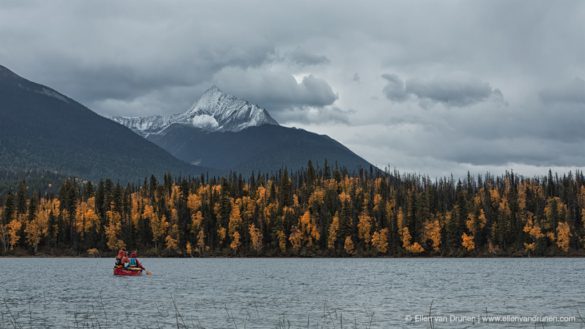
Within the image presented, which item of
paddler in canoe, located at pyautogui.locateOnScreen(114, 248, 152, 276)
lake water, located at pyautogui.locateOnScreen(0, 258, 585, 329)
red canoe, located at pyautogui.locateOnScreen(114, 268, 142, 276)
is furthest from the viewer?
paddler in canoe, located at pyautogui.locateOnScreen(114, 248, 152, 276)

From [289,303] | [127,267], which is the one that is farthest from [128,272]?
[289,303]

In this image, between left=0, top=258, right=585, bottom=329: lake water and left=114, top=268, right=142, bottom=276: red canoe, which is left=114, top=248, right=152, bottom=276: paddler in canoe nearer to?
left=114, top=268, right=142, bottom=276: red canoe

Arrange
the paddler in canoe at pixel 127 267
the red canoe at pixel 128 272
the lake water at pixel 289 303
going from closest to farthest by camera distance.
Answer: the lake water at pixel 289 303, the red canoe at pixel 128 272, the paddler in canoe at pixel 127 267

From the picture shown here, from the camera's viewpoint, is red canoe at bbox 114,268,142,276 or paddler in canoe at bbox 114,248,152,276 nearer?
red canoe at bbox 114,268,142,276

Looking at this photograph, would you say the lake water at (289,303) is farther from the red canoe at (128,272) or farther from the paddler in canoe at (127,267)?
the paddler in canoe at (127,267)

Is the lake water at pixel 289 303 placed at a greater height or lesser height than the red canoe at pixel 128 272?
lesser

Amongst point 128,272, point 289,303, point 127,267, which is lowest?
point 289,303

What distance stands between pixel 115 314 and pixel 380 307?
22.7 metres

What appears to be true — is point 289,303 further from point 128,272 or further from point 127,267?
point 127,267

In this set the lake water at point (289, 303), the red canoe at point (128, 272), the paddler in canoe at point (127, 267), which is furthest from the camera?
the paddler in canoe at point (127, 267)

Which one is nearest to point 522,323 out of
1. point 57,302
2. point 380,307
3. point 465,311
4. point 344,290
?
point 465,311

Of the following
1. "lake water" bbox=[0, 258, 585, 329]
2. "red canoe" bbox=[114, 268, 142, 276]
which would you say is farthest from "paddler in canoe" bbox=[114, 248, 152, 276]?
"lake water" bbox=[0, 258, 585, 329]

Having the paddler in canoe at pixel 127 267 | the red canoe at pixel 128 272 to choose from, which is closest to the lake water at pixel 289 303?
the red canoe at pixel 128 272

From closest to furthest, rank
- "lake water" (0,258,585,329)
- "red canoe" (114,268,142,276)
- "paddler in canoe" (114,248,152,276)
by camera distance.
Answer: "lake water" (0,258,585,329) → "red canoe" (114,268,142,276) → "paddler in canoe" (114,248,152,276)
